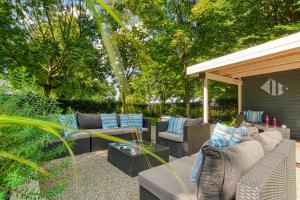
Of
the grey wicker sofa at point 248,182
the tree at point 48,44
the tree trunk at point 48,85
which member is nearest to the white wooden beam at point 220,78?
the tree at point 48,44

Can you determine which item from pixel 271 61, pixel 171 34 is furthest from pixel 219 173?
pixel 171 34

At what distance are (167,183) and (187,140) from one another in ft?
6.78

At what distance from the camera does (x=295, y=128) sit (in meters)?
6.55

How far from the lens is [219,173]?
1354 mm

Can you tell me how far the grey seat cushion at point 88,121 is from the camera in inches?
195

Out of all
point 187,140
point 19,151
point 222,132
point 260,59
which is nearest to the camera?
point 19,151

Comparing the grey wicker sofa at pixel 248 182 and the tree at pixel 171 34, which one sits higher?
the tree at pixel 171 34

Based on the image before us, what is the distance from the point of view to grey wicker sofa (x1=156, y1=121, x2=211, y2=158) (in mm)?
3847

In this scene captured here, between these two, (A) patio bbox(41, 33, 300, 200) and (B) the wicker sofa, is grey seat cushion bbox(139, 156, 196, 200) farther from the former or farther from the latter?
(B) the wicker sofa

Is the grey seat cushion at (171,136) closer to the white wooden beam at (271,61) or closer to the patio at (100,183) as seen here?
the patio at (100,183)

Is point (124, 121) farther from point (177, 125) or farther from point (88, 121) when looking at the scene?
point (177, 125)

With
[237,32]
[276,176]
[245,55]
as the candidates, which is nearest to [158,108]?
[237,32]

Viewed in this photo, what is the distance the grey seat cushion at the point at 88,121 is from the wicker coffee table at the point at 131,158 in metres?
1.55

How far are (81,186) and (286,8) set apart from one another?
394 inches
